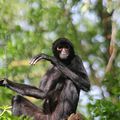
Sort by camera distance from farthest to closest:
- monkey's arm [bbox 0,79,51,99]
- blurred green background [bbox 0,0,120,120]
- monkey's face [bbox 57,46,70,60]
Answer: blurred green background [bbox 0,0,120,120]
monkey's face [bbox 57,46,70,60]
monkey's arm [bbox 0,79,51,99]

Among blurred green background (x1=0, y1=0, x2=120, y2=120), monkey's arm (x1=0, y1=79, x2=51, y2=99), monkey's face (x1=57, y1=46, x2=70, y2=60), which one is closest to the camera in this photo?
monkey's arm (x1=0, y1=79, x2=51, y2=99)

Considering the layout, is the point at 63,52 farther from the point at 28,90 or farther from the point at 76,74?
the point at 28,90

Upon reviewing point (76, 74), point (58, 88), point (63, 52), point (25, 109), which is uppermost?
point (63, 52)

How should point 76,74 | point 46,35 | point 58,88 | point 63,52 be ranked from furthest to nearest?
point 46,35, point 63,52, point 58,88, point 76,74

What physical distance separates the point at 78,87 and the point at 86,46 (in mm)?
14402

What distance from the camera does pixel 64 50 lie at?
40.2 feet

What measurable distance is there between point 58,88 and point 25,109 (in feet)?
2.72

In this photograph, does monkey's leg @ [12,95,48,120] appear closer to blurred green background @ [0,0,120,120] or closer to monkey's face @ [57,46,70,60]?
monkey's face @ [57,46,70,60]

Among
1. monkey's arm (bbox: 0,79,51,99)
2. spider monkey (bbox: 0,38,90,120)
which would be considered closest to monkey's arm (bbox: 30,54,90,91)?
spider monkey (bbox: 0,38,90,120)

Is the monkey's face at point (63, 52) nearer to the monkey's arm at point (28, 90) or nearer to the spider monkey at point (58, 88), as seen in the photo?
the spider monkey at point (58, 88)

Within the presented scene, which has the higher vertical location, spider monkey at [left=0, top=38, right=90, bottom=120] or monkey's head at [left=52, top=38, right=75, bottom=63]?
monkey's head at [left=52, top=38, right=75, bottom=63]

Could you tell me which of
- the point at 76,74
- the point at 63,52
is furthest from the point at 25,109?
the point at 63,52

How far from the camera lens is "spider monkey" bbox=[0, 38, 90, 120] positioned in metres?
11.7

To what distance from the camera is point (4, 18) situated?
25719 mm
